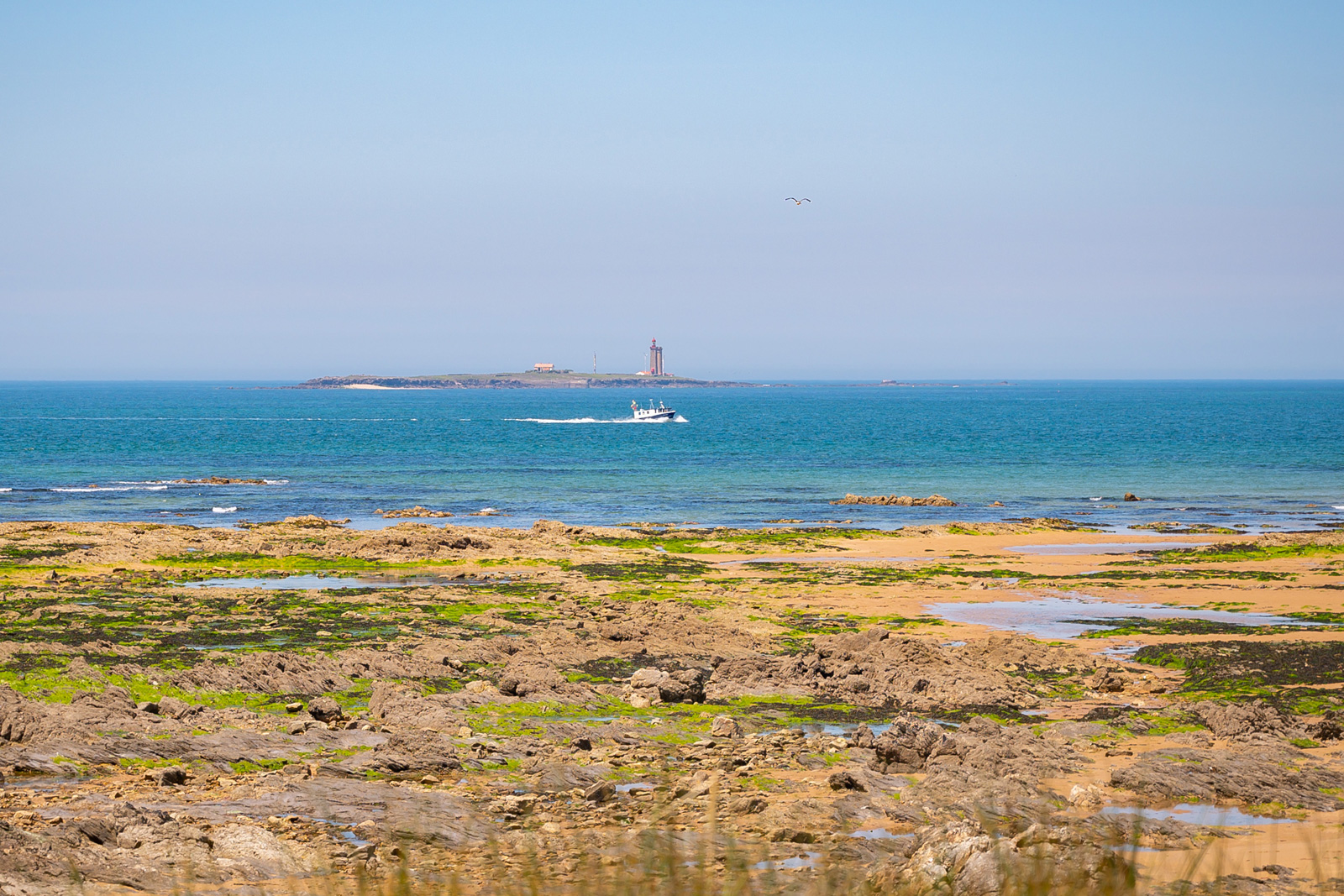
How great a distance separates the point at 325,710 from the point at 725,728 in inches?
183

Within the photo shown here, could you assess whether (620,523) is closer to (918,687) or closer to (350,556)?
(350,556)

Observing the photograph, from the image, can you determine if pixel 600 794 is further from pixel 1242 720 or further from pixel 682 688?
pixel 1242 720

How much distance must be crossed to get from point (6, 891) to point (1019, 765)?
882 cm

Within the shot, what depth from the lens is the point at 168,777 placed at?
10.7m

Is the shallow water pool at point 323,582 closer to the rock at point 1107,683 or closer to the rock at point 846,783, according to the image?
the rock at point 1107,683

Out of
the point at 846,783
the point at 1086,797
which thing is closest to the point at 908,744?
the point at 846,783

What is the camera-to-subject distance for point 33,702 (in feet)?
42.4

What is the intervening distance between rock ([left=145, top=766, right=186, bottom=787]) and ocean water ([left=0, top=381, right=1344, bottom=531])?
2673 centimetres

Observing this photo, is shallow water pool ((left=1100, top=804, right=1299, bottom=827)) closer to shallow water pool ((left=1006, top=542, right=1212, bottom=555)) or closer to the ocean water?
shallow water pool ((left=1006, top=542, right=1212, bottom=555))

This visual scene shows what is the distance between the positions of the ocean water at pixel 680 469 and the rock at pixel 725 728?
24.8 m

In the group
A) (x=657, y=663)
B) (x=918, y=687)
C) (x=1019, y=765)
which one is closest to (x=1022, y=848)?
(x=1019, y=765)

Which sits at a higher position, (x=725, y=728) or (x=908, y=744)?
(x=908, y=744)

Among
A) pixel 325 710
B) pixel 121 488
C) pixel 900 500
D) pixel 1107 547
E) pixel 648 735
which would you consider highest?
pixel 325 710

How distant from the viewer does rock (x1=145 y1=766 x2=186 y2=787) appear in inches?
418
